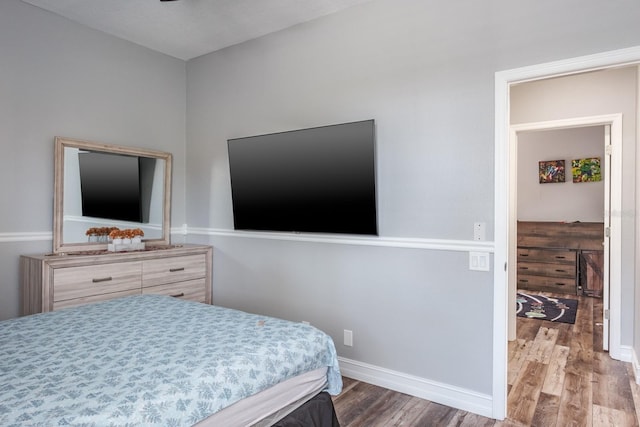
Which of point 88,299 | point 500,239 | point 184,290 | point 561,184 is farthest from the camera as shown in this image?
point 561,184

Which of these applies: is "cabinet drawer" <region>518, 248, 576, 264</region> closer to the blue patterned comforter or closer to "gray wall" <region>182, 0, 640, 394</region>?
"gray wall" <region>182, 0, 640, 394</region>

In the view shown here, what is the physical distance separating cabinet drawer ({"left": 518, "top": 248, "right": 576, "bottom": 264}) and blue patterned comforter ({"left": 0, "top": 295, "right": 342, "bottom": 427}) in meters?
5.34

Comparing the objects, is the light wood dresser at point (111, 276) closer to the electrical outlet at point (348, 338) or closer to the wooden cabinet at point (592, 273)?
the electrical outlet at point (348, 338)

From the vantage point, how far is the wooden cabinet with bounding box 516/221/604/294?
575 centimetres

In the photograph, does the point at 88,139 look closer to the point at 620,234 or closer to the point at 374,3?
the point at 374,3

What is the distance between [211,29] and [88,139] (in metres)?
1.40

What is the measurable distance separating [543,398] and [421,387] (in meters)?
0.81

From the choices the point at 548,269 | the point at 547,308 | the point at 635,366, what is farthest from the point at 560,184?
the point at 635,366

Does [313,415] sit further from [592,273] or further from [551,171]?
[551,171]

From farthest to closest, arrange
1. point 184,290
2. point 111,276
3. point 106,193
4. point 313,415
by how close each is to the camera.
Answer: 1. point 184,290
2. point 106,193
3. point 111,276
4. point 313,415

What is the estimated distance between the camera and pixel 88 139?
334cm

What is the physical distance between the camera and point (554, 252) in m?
5.96

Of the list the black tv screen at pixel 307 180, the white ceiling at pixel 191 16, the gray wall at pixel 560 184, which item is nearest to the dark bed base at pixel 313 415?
the black tv screen at pixel 307 180

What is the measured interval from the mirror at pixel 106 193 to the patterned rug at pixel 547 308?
4.26 meters
